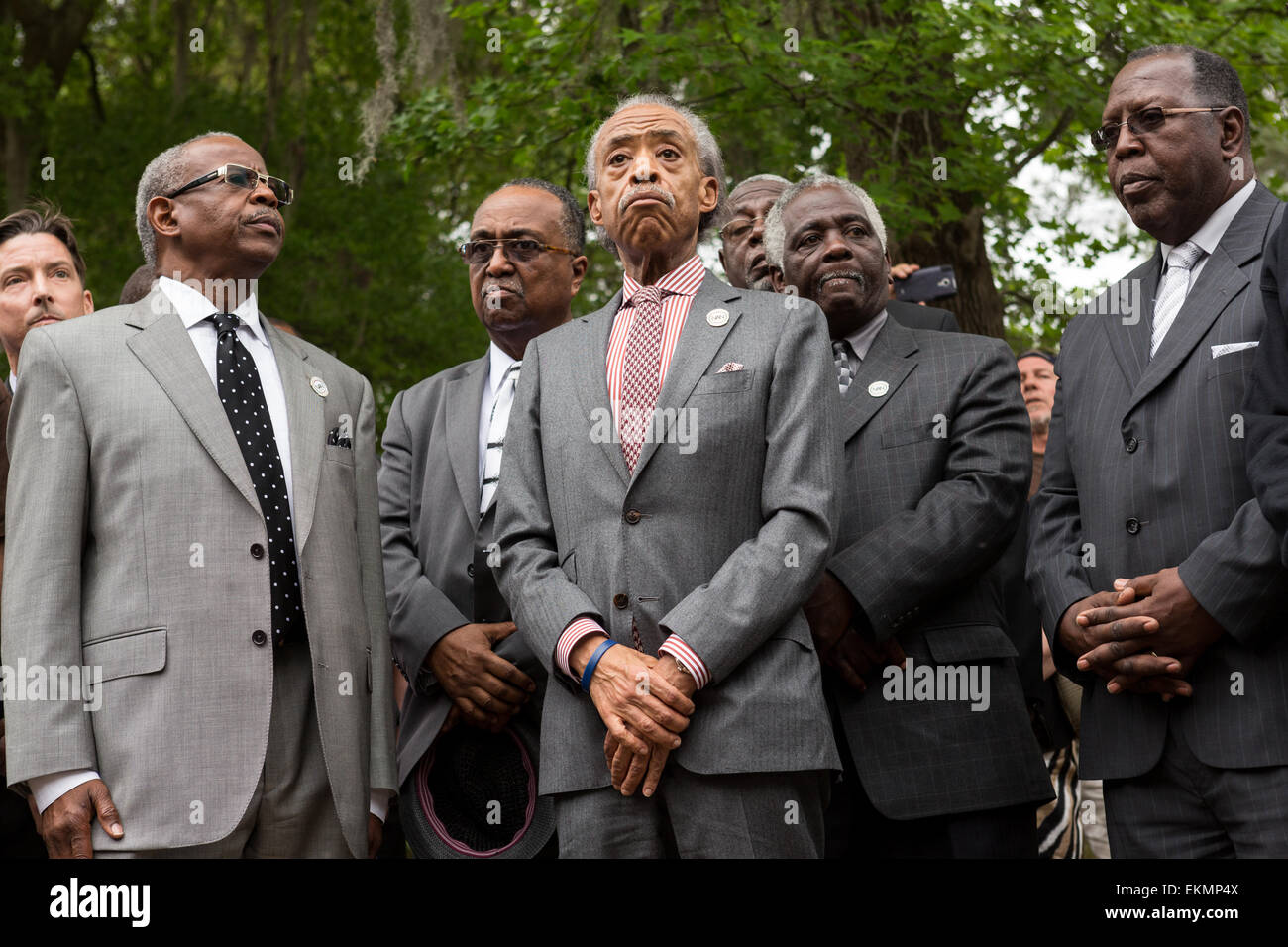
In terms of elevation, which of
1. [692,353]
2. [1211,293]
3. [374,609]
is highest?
[1211,293]

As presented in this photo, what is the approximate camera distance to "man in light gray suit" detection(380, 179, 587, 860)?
14.1ft

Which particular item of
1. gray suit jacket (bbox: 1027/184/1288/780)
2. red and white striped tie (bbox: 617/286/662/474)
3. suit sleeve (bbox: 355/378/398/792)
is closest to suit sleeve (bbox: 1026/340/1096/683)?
gray suit jacket (bbox: 1027/184/1288/780)

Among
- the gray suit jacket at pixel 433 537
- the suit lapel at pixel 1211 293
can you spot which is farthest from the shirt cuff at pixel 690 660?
the suit lapel at pixel 1211 293

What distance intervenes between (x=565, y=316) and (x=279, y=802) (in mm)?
2072

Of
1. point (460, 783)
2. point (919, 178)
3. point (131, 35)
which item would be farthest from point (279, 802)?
point (131, 35)

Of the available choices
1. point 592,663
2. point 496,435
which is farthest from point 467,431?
point 592,663

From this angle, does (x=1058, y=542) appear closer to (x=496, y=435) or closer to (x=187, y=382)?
(x=496, y=435)

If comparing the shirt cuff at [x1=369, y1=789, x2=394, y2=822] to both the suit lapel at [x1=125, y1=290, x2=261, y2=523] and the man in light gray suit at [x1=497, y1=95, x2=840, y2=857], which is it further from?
the suit lapel at [x1=125, y1=290, x2=261, y2=523]

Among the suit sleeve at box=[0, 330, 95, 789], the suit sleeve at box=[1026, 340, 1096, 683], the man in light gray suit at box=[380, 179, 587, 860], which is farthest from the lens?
the man in light gray suit at box=[380, 179, 587, 860]

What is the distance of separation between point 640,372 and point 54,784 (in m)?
1.75

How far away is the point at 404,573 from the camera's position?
15.2ft

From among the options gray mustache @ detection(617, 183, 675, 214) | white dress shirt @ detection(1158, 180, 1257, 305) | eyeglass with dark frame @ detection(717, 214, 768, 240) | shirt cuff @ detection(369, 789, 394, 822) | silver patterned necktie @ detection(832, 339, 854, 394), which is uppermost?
eyeglass with dark frame @ detection(717, 214, 768, 240)

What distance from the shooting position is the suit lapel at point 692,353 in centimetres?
355

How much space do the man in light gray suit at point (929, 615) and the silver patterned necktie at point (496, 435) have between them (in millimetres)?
1125
